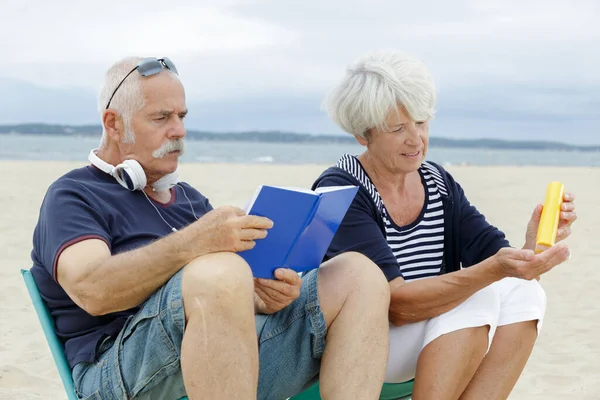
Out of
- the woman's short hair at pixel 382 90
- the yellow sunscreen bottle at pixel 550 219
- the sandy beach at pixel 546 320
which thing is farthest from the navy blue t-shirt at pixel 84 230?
the sandy beach at pixel 546 320

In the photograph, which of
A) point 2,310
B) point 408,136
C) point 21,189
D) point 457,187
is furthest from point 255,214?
point 21,189

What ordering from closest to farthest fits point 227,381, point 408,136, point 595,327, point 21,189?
point 227,381
point 408,136
point 595,327
point 21,189

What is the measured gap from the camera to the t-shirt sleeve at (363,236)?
265cm

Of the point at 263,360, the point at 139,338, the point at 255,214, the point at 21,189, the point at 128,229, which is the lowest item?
the point at 21,189

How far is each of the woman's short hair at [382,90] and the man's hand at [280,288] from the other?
0.80m

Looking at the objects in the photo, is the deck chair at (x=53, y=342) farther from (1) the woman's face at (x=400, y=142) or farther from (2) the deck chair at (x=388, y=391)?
(1) the woman's face at (x=400, y=142)

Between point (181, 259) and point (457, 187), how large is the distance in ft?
4.59

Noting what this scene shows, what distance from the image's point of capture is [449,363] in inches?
95.1

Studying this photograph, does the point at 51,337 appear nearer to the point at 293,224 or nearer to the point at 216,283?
the point at 216,283

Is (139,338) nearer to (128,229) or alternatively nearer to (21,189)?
(128,229)

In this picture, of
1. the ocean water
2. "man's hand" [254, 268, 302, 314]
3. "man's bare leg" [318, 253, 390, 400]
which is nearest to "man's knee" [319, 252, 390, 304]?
"man's bare leg" [318, 253, 390, 400]

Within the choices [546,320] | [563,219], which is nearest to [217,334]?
[563,219]

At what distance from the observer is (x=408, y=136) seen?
9.33 feet

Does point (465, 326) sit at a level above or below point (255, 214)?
below
